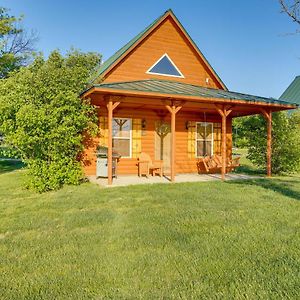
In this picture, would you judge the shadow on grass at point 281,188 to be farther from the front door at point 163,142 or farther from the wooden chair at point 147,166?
the front door at point 163,142

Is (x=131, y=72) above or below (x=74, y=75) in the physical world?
Result: above

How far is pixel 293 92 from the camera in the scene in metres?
37.2

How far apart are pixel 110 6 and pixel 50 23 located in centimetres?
713

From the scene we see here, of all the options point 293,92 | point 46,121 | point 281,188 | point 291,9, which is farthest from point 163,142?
A: point 293,92

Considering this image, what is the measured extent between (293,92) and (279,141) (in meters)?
27.3

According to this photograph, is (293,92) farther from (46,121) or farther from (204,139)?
(46,121)

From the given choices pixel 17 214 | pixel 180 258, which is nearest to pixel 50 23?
pixel 17 214

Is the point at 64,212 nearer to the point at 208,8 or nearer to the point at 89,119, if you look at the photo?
the point at 89,119

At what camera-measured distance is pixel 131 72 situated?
41.2 ft

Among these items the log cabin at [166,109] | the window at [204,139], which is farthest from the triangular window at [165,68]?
the window at [204,139]

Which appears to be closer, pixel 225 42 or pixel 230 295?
pixel 230 295

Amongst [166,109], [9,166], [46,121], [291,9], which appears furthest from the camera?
[9,166]

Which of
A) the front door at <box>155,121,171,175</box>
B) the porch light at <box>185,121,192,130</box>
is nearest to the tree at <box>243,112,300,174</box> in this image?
the porch light at <box>185,121,192,130</box>

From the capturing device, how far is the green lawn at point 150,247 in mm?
3074
